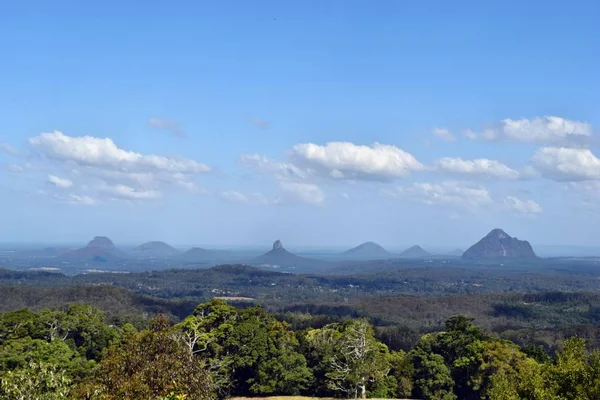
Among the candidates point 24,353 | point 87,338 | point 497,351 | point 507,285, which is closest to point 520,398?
point 497,351

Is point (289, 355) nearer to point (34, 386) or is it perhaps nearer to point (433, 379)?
point (433, 379)

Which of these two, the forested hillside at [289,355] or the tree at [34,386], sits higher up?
the tree at [34,386]

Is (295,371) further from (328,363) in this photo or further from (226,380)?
(226,380)

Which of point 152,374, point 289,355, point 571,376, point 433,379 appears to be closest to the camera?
point 152,374

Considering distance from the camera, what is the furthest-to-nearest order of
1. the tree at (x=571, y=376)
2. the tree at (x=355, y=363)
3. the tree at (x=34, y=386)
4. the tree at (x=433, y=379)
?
1. the tree at (x=433, y=379)
2. the tree at (x=355, y=363)
3. the tree at (x=571, y=376)
4. the tree at (x=34, y=386)

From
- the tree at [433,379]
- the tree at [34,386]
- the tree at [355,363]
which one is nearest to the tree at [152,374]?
the tree at [34,386]

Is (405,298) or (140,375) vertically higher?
(140,375)

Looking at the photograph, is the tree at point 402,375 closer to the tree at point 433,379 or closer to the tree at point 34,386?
the tree at point 433,379

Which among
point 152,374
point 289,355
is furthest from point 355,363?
point 152,374

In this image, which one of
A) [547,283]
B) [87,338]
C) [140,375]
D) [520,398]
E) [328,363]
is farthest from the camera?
[547,283]

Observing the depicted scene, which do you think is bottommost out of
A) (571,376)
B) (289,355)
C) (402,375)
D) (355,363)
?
(402,375)

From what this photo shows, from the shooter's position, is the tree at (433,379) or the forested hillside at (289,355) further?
the tree at (433,379)
